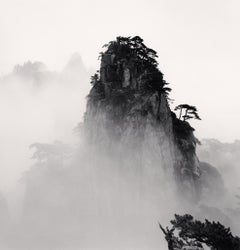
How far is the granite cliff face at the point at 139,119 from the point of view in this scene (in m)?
75.2

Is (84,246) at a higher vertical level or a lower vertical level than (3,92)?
lower

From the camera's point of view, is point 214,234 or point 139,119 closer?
point 214,234

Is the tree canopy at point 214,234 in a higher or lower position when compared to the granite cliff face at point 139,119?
lower

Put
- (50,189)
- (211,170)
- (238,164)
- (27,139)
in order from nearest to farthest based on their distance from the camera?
(50,189) → (211,170) → (238,164) → (27,139)

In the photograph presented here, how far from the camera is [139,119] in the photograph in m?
75.7

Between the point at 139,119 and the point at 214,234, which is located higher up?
the point at 139,119

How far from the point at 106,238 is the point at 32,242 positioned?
54.3 feet

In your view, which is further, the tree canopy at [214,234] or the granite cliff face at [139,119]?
the granite cliff face at [139,119]

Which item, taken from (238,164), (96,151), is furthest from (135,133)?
(238,164)

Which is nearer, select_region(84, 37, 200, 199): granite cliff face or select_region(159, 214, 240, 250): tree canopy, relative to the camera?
select_region(159, 214, 240, 250): tree canopy

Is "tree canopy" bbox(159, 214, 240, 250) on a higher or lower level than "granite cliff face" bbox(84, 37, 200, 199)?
lower

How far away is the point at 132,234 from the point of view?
233 ft

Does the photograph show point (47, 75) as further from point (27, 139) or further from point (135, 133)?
point (135, 133)

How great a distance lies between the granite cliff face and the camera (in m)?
75.2
